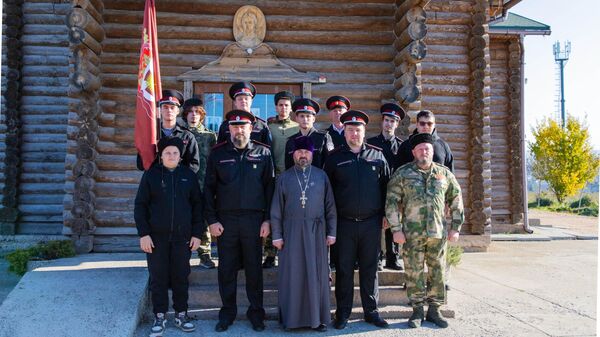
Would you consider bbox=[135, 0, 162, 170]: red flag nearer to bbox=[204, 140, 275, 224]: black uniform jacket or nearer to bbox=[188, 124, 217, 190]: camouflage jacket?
bbox=[188, 124, 217, 190]: camouflage jacket

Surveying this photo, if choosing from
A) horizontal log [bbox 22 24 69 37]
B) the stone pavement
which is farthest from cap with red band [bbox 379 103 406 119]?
horizontal log [bbox 22 24 69 37]

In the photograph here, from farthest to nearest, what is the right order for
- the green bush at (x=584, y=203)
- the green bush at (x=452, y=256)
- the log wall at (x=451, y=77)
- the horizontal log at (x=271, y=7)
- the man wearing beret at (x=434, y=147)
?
the green bush at (x=584, y=203) → the log wall at (x=451, y=77) → the horizontal log at (x=271, y=7) → the green bush at (x=452, y=256) → the man wearing beret at (x=434, y=147)

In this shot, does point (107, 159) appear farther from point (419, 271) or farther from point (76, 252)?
point (419, 271)

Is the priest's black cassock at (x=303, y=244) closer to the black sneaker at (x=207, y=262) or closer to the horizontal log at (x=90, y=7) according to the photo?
the black sneaker at (x=207, y=262)

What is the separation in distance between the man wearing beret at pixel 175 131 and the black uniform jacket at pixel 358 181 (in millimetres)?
1513

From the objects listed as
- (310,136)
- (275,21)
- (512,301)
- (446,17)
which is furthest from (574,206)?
(310,136)

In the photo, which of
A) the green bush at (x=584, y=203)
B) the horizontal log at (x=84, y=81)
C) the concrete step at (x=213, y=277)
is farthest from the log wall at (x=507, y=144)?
the green bush at (x=584, y=203)

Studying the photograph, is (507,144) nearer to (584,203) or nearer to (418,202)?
(418,202)

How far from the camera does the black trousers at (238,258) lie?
4930mm

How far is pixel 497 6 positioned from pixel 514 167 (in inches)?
174

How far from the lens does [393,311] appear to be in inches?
215

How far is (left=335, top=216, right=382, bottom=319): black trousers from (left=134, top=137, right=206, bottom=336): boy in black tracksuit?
151 cm

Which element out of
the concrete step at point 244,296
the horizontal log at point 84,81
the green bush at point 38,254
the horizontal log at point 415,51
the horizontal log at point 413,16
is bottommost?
the concrete step at point 244,296

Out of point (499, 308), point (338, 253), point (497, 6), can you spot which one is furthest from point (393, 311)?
point (497, 6)
